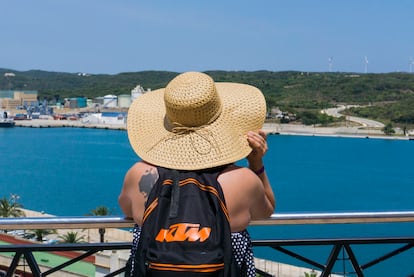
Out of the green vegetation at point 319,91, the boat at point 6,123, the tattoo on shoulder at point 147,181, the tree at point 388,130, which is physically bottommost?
the boat at point 6,123

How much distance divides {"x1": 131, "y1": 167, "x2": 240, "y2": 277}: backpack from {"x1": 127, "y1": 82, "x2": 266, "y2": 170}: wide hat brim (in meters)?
0.07

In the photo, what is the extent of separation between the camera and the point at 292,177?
3756cm

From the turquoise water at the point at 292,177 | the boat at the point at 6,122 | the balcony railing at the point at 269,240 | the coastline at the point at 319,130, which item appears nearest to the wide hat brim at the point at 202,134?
the balcony railing at the point at 269,240

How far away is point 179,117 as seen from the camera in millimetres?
1160

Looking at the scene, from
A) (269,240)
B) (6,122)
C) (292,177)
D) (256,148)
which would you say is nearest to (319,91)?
(6,122)

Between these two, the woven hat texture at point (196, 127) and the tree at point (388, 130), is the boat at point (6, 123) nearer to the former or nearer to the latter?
the tree at point (388, 130)

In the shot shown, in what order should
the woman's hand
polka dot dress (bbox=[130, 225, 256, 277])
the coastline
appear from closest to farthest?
polka dot dress (bbox=[130, 225, 256, 277])
the woman's hand
the coastline

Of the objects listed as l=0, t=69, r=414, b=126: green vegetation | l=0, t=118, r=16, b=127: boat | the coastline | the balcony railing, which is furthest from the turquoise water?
l=0, t=118, r=16, b=127: boat

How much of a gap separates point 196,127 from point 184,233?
0.90 ft

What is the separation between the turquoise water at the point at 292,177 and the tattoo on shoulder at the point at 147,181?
1157cm

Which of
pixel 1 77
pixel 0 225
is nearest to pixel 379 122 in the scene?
pixel 0 225

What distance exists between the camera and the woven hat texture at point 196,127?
44.3 inches

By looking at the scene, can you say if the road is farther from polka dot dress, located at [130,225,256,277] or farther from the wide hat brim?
polka dot dress, located at [130,225,256,277]

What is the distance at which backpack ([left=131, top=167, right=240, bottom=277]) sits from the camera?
Result: 972 mm
